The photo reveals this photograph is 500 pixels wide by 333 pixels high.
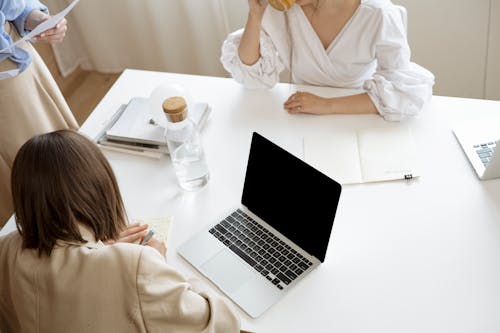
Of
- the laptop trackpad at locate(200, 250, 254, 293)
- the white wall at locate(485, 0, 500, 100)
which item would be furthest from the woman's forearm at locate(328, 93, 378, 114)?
the white wall at locate(485, 0, 500, 100)

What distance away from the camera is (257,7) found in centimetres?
152

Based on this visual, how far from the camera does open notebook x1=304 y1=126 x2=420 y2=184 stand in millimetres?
1312

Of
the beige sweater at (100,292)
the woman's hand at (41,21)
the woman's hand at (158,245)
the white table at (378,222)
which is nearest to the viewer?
the beige sweater at (100,292)

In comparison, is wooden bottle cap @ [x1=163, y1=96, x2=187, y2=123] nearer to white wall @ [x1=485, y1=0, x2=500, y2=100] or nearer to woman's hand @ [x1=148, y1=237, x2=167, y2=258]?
woman's hand @ [x1=148, y1=237, x2=167, y2=258]

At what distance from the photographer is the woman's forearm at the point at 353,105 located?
1469 millimetres

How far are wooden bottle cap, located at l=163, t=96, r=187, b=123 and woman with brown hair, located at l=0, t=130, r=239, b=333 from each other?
33 cm

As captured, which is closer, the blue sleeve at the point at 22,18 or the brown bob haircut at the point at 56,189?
the brown bob haircut at the point at 56,189

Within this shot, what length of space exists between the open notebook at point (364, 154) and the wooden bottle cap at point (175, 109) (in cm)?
35

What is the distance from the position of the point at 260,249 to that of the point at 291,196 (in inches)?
5.7

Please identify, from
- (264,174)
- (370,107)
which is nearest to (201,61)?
(370,107)

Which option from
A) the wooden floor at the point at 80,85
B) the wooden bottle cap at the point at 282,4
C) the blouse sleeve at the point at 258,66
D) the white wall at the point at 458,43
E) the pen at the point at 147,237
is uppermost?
the wooden bottle cap at the point at 282,4

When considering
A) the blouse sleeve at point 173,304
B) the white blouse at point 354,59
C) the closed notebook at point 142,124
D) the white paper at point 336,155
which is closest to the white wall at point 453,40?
the white blouse at point 354,59

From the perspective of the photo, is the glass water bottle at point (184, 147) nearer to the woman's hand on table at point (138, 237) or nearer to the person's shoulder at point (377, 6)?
the woman's hand on table at point (138, 237)

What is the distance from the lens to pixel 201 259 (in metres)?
1.19
